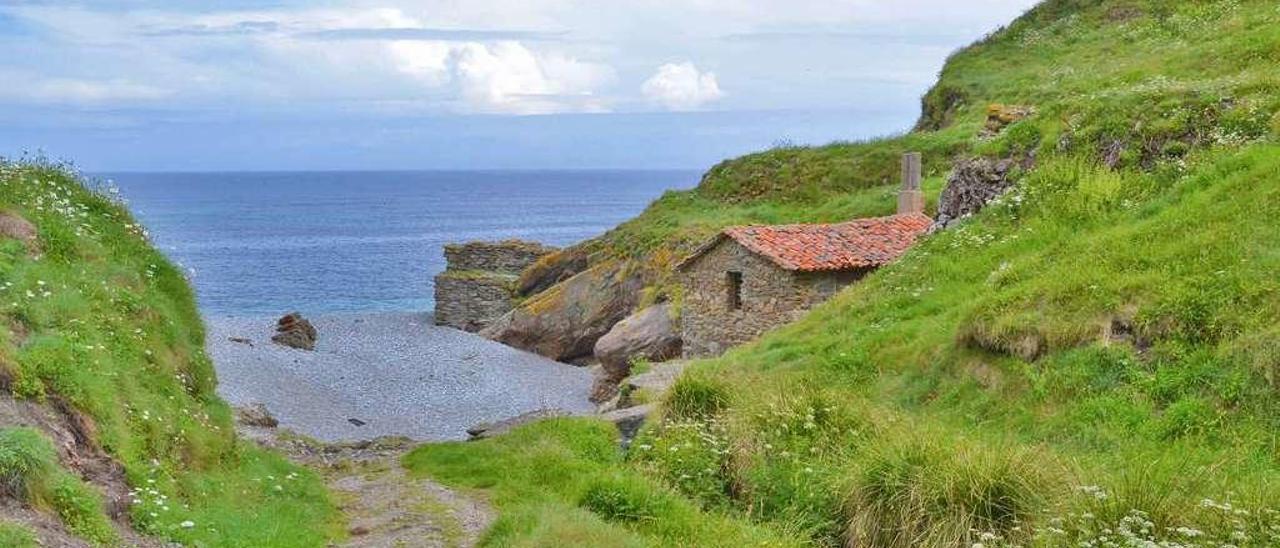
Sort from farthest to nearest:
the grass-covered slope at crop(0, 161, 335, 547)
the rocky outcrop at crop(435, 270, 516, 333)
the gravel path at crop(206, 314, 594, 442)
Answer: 1. the rocky outcrop at crop(435, 270, 516, 333)
2. the gravel path at crop(206, 314, 594, 442)
3. the grass-covered slope at crop(0, 161, 335, 547)

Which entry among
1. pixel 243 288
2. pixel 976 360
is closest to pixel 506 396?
pixel 976 360

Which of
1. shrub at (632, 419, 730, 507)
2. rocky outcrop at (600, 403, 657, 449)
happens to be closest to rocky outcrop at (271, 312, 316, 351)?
rocky outcrop at (600, 403, 657, 449)

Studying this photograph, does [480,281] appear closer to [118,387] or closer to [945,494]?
[118,387]

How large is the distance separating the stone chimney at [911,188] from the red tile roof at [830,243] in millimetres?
2745

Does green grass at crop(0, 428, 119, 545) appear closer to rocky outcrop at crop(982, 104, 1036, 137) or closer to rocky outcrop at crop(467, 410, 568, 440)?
rocky outcrop at crop(467, 410, 568, 440)

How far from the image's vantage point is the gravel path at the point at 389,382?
Result: 3281 centimetres

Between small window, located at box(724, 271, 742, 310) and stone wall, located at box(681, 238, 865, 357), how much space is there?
56 millimetres

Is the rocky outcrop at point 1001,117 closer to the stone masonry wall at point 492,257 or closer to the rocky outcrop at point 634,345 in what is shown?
the rocky outcrop at point 634,345

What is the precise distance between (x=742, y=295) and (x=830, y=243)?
282 cm

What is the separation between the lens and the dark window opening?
31.3 m

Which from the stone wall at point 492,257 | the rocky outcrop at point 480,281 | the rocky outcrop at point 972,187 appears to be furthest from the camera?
the stone wall at point 492,257

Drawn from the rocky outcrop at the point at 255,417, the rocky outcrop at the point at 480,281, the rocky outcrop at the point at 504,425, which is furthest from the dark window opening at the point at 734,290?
the rocky outcrop at the point at 480,281

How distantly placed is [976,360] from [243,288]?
72177mm

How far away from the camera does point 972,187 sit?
2631cm
